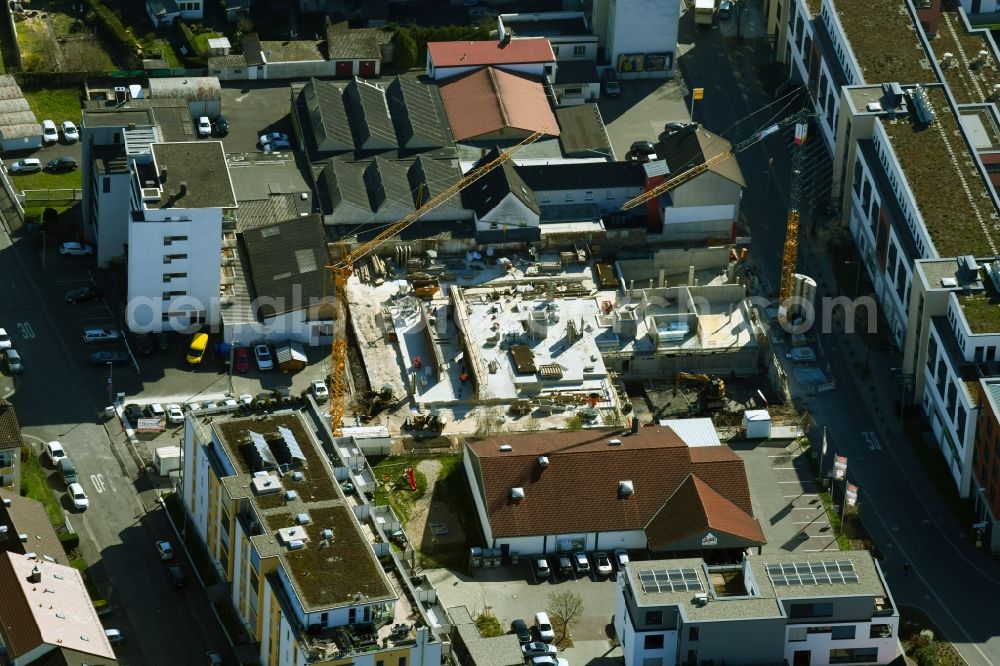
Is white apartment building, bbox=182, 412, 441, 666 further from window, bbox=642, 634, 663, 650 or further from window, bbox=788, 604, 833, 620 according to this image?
window, bbox=788, 604, 833, 620

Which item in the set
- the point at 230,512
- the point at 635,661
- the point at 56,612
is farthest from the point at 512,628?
the point at 56,612

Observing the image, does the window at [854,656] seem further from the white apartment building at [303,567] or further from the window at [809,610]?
the white apartment building at [303,567]

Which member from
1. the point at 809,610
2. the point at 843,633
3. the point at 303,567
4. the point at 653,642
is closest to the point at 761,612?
the point at 809,610

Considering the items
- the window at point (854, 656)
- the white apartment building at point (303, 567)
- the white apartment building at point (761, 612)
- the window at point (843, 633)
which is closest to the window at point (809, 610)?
the white apartment building at point (761, 612)

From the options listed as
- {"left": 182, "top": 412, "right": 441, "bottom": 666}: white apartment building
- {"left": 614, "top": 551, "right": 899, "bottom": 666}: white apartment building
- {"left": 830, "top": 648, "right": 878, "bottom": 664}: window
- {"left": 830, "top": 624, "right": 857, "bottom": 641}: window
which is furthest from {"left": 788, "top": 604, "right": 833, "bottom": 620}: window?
{"left": 182, "top": 412, "right": 441, "bottom": 666}: white apartment building

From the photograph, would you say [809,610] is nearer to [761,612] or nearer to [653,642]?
[761,612]

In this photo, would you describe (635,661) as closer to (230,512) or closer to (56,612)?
(230,512)
